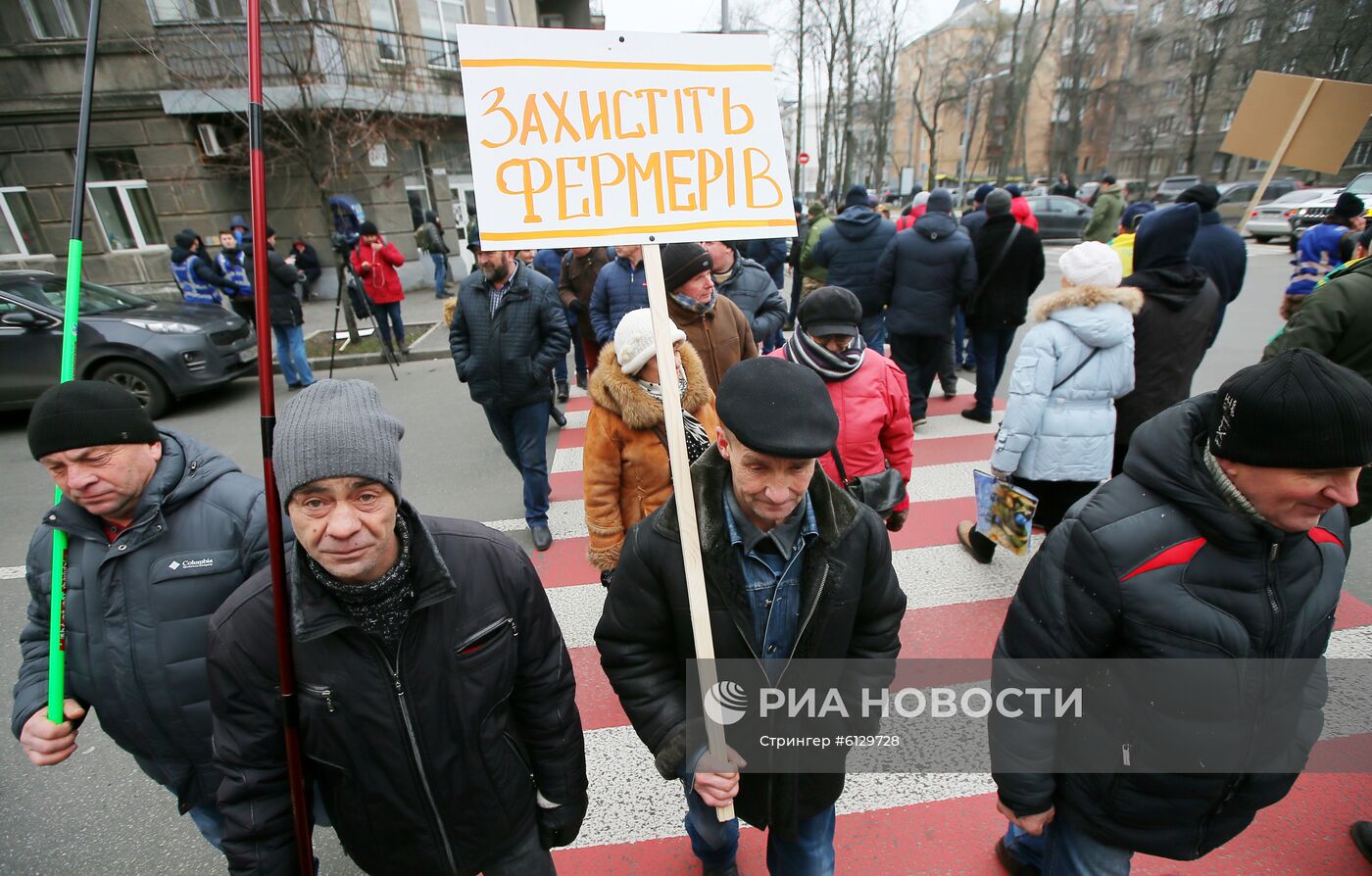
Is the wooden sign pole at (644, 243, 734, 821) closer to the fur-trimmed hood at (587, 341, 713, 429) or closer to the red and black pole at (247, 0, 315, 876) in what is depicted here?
the red and black pole at (247, 0, 315, 876)

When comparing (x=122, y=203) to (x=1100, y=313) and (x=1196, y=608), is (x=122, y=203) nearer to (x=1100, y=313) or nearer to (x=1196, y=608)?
(x=1100, y=313)

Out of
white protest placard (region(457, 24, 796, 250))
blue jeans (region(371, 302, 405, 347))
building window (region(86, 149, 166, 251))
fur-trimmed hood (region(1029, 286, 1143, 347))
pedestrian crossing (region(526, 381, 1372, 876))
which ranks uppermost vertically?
building window (region(86, 149, 166, 251))

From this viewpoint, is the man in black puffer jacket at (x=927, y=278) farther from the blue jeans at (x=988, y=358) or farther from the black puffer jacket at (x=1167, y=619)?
the black puffer jacket at (x=1167, y=619)

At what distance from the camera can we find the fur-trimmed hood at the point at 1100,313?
3.24 metres

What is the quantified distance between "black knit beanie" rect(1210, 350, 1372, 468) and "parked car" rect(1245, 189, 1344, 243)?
22821mm

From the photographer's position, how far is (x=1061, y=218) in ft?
71.0

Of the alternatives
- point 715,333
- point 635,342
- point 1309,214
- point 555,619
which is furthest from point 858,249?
point 1309,214

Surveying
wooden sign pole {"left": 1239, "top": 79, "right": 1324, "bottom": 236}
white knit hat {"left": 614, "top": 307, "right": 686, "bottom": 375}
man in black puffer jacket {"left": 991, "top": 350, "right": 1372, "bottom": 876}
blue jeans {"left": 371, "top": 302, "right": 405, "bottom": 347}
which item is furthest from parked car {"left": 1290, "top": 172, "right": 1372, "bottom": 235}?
white knit hat {"left": 614, "top": 307, "right": 686, "bottom": 375}

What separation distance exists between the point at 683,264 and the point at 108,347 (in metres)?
7.62

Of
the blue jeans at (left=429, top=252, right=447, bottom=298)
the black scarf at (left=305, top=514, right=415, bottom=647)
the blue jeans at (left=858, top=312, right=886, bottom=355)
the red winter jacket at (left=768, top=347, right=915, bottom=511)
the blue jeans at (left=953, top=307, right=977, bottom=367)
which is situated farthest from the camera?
the blue jeans at (left=429, top=252, right=447, bottom=298)

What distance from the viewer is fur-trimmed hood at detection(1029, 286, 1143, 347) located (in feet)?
10.6

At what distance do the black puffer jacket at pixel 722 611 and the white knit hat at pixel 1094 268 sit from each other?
229cm

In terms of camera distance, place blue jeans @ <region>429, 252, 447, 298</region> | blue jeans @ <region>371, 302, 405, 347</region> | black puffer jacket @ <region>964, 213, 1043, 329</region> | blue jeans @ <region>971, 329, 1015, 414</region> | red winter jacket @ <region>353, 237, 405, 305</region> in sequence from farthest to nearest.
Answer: blue jeans @ <region>429, 252, 447, 298</region> < blue jeans @ <region>371, 302, 405, 347</region> < red winter jacket @ <region>353, 237, 405, 305</region> < blue jeans @ <region>971, 329, 1015, 414</region> < black puffer jacket @ <region>964, 213, 1043, 329</region>

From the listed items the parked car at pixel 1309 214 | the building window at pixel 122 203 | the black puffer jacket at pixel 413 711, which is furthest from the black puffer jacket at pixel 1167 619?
the parked car at pixel 1309 214
